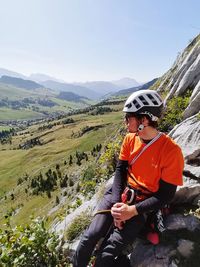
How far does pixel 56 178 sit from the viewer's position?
119 meters

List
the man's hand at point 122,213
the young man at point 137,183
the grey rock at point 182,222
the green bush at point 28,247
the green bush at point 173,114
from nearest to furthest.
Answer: the young man at point 137,183
the man's hand at point 122,213
the green bush at point 28,247
the grey rock at point 182,222
the green bush at point 173,114

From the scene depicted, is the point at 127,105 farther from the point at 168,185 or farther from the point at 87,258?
the point at 87,258

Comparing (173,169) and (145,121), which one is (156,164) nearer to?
(173,169)

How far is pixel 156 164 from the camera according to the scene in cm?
830

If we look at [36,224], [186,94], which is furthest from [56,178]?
[36,224]

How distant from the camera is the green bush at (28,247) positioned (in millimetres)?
9016

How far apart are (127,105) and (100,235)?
11.9 feet

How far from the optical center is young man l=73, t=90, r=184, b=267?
798 cm

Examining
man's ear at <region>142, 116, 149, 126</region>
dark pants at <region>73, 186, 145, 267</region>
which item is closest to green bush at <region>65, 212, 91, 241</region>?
dark pants at <region>73, 186, 145, 267</region>

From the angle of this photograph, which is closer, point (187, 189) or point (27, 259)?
→ point (27, 259)

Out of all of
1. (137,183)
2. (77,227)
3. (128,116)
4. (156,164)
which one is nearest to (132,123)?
(128,116)

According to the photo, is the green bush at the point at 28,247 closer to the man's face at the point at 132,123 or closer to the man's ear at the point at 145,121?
the man's face at the point at 132,123

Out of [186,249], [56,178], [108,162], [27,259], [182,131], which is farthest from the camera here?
[56,178]

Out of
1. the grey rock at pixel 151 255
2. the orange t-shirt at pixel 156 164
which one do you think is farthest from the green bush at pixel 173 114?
the grey rock at pixel 151 255
